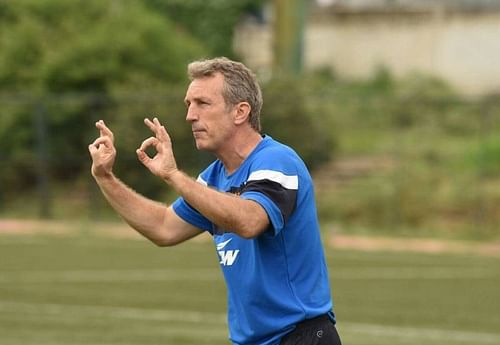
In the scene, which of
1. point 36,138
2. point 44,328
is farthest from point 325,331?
point 36,138

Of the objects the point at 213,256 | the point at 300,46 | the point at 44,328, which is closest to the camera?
the point at 44,328

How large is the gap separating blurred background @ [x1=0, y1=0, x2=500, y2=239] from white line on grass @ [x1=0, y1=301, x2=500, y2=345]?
1123 cm

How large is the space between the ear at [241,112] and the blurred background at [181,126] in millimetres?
19202

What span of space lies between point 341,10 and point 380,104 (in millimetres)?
19187

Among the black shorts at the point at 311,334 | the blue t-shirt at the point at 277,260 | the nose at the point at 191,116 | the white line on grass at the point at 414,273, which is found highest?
the nose at the point at 191,116

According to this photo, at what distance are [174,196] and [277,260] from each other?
2244cm

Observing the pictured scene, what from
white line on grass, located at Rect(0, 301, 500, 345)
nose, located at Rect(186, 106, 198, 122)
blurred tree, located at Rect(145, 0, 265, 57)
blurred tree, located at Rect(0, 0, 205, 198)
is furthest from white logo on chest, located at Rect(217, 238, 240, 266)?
blurred tree, located at Rect(145, 0, 265, 57)

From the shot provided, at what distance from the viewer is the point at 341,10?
4656 centimetres

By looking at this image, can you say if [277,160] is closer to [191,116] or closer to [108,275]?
[191,116]

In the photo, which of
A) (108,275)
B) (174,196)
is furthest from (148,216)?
(174,196)

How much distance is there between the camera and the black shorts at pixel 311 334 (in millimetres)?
6109

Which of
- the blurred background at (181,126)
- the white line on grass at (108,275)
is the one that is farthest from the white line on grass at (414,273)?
the blurred background at (181,126)

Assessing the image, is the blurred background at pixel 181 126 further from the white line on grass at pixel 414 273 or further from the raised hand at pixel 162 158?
the raised hand at pixel 162 158

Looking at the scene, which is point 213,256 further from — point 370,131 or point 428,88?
point 428,88
